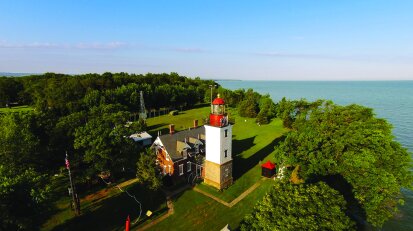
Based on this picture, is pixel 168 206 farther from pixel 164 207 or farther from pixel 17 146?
pixel 17 146

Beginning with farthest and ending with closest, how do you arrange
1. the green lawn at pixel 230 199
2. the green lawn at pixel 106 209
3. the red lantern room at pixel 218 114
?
1. the red lantern room at pixel 218 114
2. the green lawn at pixel 230 199
3. the green lawn at pixel 106 209

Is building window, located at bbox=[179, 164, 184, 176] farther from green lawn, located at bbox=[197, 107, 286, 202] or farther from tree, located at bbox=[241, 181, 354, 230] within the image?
tree, located at bbox=[241, 181, 354, 230]

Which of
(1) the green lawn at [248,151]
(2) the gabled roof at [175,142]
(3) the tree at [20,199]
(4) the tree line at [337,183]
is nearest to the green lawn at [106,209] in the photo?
(3) the tree at [20,199]

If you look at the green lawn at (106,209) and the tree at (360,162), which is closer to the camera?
the tree at (360,162)

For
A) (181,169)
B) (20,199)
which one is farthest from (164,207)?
(20,199)

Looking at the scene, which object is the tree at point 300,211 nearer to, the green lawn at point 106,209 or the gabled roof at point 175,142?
the green lawn at point 106,209

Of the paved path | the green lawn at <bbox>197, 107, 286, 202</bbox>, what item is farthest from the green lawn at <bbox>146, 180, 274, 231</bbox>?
the green lawn at <bbox>197, 107, 286, 202</bbox>
